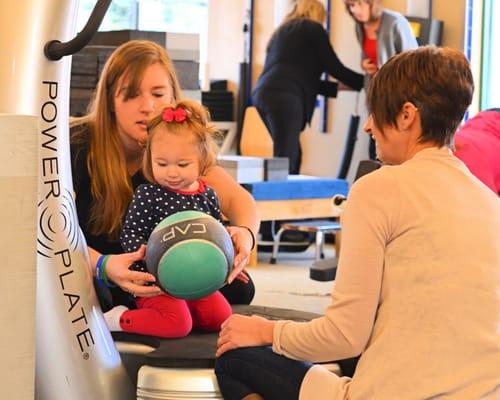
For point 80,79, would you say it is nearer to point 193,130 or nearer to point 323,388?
point 193,130

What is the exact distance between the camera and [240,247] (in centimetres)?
215

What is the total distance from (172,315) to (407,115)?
73 centimetres

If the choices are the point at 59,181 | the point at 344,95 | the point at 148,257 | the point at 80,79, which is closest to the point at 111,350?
the point at 148,257

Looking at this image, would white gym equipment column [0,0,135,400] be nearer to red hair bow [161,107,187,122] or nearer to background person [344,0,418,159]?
red hair bow [161,107,187,122]

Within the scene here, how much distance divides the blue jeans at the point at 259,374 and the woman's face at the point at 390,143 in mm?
439

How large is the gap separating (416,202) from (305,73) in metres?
4.65

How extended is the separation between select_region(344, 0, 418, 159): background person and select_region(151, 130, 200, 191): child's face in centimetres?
349

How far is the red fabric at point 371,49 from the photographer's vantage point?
223 inches

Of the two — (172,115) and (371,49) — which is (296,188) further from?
(172,115)

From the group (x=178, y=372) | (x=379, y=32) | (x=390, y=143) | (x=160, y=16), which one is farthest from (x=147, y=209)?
(x=160, y=16)

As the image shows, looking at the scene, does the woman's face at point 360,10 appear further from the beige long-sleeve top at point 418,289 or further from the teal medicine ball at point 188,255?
the beige long-sleeve top at point 418,289

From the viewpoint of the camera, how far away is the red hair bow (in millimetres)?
2098

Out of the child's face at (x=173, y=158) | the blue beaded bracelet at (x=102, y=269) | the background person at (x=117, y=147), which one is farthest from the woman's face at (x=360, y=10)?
the blue beaded bracelet at (x=102, y=269)

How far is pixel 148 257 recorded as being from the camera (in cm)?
194
